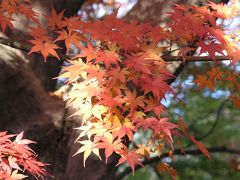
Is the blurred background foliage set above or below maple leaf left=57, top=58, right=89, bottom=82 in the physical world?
below

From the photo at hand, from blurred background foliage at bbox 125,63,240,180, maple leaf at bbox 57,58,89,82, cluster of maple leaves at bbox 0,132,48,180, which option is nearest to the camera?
cluster of maple leaves at bbox 0,132,48,180

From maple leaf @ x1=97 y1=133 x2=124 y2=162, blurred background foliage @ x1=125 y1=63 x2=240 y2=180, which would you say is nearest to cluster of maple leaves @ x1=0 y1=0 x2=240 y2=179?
maple leaf @ x1=97 y1=133 x2=124 y2=162

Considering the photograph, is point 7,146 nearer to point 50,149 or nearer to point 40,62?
point 50,149

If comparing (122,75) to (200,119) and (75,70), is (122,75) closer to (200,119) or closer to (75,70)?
(75,70)

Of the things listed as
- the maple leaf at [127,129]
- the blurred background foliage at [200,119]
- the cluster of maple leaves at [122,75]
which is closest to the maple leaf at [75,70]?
the cluster of maple leaves at [122,75]

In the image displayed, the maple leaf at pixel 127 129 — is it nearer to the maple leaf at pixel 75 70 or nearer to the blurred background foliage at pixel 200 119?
the maple leaf at pixel 75 70

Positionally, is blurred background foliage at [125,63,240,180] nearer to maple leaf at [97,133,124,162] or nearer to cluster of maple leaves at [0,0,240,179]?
cluster of maple leaves at [0,0,240,179]

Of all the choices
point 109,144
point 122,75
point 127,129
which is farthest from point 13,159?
point 122,75

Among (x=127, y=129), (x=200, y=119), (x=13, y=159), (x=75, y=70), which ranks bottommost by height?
(x=200, y=119)

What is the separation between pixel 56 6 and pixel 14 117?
1.26m

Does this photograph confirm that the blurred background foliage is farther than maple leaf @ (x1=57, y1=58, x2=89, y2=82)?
Yes

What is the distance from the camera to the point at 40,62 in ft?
12.0

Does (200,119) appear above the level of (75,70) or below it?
below

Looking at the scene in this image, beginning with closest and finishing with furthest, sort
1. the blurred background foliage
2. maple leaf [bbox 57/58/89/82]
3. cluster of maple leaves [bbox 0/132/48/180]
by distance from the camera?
cluster of maple leaves [bbox 0/132/48/180] < maple leaf [bbox 57/58/89/82] < the blurred background foliage
